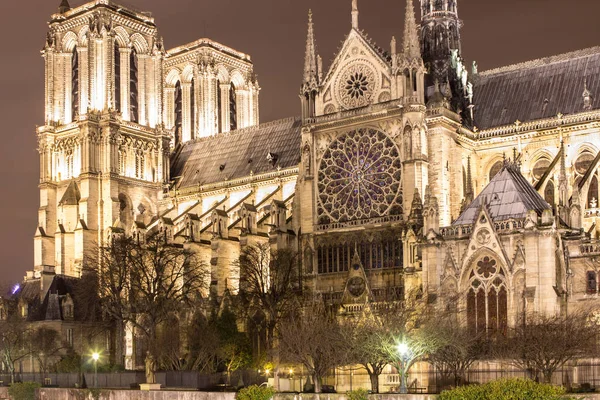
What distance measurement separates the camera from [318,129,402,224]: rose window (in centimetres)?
6084

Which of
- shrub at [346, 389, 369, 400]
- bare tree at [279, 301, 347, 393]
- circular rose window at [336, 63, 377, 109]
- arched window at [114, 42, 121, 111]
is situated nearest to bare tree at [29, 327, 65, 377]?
bare tree at [279, 301, 347, 393]

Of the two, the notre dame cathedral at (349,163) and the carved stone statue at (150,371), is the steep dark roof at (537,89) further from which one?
the carved stone statue at (150,371)

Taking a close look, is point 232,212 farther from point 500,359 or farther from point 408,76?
point 500,359

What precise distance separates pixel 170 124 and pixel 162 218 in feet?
78.4

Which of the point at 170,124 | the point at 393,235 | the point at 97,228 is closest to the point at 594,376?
the point at 393,235

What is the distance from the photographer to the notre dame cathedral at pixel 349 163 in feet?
150

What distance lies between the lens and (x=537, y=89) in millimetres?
65125

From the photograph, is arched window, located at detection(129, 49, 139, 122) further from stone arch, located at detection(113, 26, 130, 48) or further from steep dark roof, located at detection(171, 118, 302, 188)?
steep dark roof, located at detection(171, 118, 302, 188)

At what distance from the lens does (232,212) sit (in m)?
73.1

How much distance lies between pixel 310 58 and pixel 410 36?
7.28 meters

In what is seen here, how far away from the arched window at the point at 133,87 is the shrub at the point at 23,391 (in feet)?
118

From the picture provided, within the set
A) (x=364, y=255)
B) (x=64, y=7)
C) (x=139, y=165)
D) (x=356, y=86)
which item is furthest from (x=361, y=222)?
(x=64, y=7)

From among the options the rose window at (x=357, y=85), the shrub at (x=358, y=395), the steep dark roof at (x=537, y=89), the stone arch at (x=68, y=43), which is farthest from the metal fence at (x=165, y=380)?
the stone arch at (x=68, y=43)

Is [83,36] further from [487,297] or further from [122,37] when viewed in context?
[487,297]
